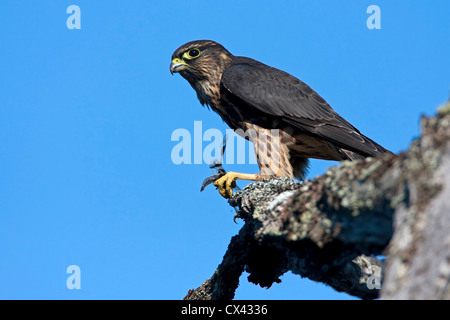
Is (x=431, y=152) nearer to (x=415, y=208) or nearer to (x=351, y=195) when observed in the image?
(x=415, y=208)

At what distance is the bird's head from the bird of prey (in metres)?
0.02

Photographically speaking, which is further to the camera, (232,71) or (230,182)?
(232,71)

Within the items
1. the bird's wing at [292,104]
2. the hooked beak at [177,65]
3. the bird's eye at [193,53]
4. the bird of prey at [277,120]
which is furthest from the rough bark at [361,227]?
the bird's eye at [193,53]

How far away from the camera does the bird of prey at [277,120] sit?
6281 mm

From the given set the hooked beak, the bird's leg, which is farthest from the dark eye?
the bird's leg

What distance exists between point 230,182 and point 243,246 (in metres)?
1.50

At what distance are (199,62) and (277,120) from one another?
159 cm

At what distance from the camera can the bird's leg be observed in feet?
19.3

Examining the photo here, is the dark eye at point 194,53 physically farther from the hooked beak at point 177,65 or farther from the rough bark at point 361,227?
the rough bark at point 361,227

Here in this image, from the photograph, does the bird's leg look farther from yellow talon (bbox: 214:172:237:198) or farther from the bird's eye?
the bird's eye
